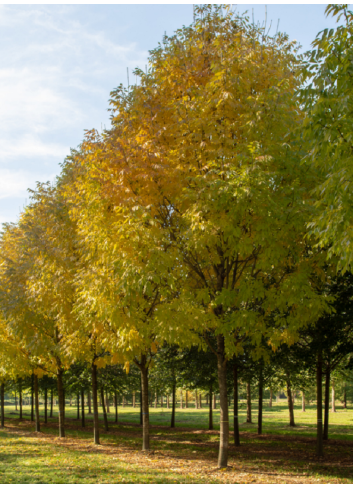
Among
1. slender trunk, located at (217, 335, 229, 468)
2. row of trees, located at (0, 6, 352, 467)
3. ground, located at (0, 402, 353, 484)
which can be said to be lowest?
ground, located at (0, 402, 353, 484)

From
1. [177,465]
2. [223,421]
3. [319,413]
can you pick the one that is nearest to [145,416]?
[177,465]

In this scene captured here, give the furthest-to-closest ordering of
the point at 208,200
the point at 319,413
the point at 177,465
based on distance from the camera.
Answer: the point at 319,413, the point at 177,465, the point at 208,200

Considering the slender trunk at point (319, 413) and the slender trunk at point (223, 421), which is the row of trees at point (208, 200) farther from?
the slender trunk at point (319, 413)

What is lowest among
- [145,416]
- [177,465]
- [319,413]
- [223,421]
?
[177,465]

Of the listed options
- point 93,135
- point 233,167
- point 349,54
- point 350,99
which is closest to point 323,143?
point 350,99

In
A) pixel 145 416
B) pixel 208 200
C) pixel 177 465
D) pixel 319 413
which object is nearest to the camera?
pixel 208 200

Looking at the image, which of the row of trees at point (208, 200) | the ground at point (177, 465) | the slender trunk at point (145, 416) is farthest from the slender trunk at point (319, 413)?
the slender trunk at point (145, 416)

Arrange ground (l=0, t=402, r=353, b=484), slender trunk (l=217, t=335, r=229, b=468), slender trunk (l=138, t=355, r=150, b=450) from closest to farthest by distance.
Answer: ground (l=0, t=402, r=353, b=484), slender trunk (l=217, t=335, r=229, b=468), slender trunk (l=138, t=355, r=150, b=450)

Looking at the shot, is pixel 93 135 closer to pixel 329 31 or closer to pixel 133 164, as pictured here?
pixel 133 164

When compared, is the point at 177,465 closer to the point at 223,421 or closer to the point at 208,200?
the point at 223,421

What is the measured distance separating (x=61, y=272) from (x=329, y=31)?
962 centimetres

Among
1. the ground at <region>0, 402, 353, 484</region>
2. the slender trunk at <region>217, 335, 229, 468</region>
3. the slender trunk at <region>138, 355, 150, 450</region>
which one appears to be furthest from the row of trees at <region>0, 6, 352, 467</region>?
the slender trunk at <region>138, 355, 150, 450</region>

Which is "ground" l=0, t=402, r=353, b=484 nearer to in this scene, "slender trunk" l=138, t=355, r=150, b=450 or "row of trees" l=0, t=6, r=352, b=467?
"slender trunk" l=138, t=355, r=150, b=450

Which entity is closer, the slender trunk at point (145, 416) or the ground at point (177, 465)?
the ground at point (177, 465)
